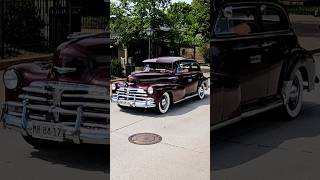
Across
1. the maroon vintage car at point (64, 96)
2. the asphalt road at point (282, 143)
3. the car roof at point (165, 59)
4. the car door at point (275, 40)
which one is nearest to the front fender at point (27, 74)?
the maroon vintage car at point (64, 96)

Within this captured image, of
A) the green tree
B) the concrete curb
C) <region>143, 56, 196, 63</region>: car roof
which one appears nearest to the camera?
the green tree

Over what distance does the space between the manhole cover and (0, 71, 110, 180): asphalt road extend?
0.44 m

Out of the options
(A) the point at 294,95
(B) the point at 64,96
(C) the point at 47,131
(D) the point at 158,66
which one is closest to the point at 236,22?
(D) the point at 158,66

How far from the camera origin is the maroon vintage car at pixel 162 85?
206cm

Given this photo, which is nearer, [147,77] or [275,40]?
[147,77]

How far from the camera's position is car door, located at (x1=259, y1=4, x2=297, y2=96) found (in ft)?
7.77

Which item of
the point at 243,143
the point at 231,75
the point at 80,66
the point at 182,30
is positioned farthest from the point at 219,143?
the point at 80,66

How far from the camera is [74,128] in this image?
2363 millimetres

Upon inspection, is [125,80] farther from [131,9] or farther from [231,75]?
[231,75]

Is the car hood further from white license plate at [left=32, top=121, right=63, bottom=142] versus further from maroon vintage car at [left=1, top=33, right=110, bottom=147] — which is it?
white license plate at [left=32, top=121, right=63, bottom=142]

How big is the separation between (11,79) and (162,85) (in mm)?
1000

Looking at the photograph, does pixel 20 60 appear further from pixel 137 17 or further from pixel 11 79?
pixel 137 17

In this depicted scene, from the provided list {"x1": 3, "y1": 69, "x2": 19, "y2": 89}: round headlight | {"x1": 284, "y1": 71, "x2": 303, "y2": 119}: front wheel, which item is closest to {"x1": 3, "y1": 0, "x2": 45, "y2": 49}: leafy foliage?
{"x1": 3, "y1": 69, "x2": 19, "y2": 89}: round headlight

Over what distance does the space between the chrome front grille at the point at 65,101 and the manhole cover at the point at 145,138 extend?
0.23 meters
